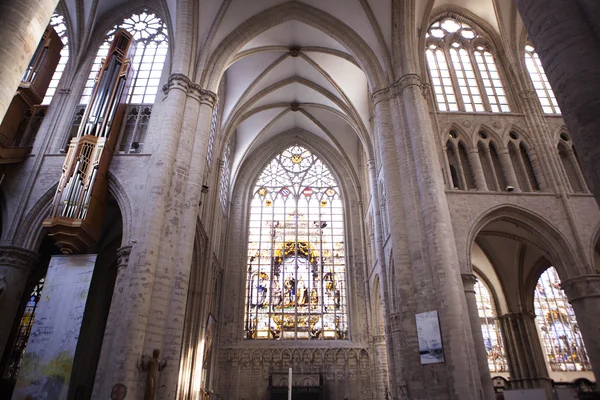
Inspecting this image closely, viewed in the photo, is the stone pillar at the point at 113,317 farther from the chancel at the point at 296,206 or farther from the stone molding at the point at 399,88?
the stone molding at the point at 399,88

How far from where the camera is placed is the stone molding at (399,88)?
547 inches

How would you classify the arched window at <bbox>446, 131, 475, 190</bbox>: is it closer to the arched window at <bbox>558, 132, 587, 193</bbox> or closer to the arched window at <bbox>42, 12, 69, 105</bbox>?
the arched window at <bbox>558, 132, 587, 193</bbox>

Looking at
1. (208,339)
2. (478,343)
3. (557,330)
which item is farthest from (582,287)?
(208,339)

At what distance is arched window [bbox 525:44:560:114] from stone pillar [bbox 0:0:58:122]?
15.1 metres

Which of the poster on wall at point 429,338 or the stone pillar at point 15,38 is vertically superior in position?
the stone pillar at point 15,38

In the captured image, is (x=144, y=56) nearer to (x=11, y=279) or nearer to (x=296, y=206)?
(x=11, y=279)

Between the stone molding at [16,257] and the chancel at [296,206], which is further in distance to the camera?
the stone molding at [16,257]

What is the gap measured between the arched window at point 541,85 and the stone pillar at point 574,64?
11594 mm

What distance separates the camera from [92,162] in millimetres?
11688

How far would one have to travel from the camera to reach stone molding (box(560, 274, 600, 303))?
38.1ft

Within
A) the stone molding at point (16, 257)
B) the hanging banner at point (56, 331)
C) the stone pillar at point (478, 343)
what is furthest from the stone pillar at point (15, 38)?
the stone pillar at point (478, 343)

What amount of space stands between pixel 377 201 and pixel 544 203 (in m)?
6.16

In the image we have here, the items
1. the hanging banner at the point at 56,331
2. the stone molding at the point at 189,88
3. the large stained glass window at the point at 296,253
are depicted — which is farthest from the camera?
the large stained glass window at the point at 296,253

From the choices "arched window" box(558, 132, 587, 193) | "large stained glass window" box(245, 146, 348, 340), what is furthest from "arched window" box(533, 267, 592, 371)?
"large stained glass window" box(245, 146, 348, 340)
